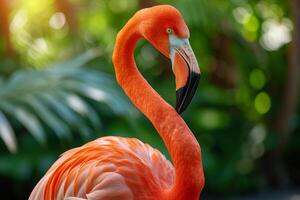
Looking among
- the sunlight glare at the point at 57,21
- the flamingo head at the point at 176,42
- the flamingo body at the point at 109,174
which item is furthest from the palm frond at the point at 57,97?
the flamingo head at the point at 176,42

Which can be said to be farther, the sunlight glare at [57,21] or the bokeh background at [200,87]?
the sunlight glare at [57,21]

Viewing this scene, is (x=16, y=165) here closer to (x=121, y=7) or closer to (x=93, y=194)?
(x=121, y=7)

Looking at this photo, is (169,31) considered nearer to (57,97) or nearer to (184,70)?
(184,70)

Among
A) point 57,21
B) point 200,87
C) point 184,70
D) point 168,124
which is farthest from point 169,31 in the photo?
point 57,21

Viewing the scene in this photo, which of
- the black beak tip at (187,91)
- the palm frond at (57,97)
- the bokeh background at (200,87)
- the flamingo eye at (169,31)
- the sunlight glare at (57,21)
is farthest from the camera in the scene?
the sunlight glare at (57,21)

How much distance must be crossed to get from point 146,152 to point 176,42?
0.59 metres

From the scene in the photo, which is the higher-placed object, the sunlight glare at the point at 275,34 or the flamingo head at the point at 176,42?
the flamingo head at the point at 176,42

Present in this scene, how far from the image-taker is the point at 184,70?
109 inches

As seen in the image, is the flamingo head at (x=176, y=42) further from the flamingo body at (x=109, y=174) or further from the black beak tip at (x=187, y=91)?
the flamingo body at (x=109, y=174)

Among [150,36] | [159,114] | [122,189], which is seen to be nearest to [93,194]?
[122,189]

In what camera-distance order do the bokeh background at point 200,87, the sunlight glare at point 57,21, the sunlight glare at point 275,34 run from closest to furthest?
the bokeh background at point 200,87
the sunlight glare at point 57,21
the sunlight glare at point 275,34

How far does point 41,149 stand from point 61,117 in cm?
51

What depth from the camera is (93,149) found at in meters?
3.13

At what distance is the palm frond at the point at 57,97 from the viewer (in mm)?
5078
